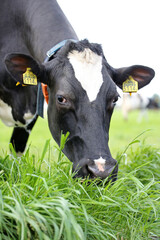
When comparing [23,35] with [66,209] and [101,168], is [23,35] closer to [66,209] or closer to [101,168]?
[101,168]

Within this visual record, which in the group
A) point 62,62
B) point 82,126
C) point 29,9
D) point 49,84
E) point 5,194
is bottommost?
point 5,194

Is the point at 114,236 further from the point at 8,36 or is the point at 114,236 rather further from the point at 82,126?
the point at 8,36

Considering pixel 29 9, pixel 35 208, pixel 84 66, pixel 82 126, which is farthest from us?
pixel 29 9

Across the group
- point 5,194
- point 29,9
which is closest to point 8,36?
point 29,9

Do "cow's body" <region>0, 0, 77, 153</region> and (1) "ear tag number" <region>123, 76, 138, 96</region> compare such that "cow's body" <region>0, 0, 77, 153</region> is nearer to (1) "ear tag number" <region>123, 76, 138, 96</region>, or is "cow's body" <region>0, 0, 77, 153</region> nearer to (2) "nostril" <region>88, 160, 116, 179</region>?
(1) "ear tag number" <region>123, 76, 138, 96</region>

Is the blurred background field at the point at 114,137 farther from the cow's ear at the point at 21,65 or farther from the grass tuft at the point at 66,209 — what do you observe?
the cow's ear at the point at 21,65

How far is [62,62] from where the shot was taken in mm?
3277

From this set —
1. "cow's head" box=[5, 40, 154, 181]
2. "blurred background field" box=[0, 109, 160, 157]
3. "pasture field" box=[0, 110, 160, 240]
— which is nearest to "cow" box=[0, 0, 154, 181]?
"cow's head" box=[5, 40, 154, 181]

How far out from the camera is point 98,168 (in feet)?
8.45

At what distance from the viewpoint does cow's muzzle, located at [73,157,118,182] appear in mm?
2564

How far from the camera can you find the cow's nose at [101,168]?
2559mm

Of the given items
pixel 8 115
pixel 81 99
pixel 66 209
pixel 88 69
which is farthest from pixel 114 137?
pixel 66 209

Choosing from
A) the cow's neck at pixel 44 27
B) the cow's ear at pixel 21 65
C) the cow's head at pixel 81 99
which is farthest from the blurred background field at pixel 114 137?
the cow's neck at pixel 44 27

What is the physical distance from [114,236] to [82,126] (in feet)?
3.29
